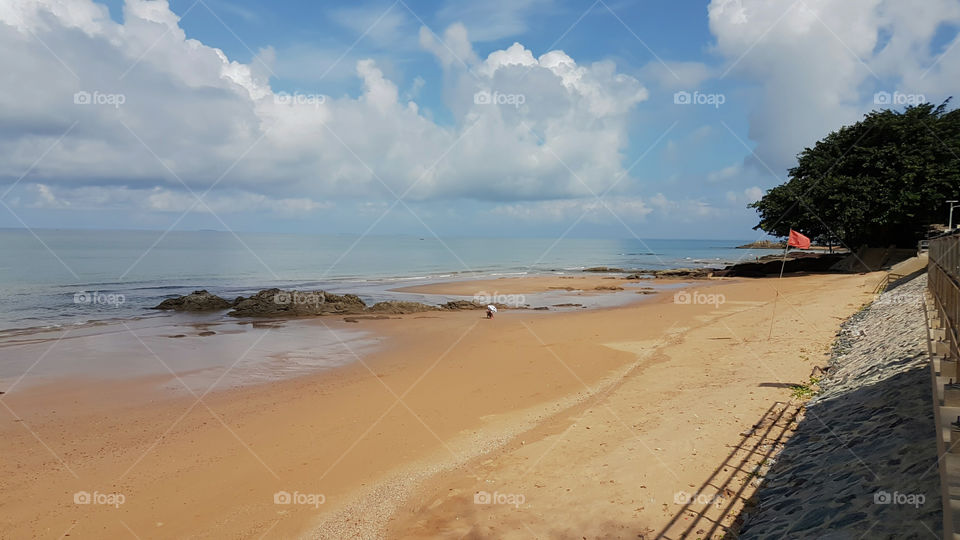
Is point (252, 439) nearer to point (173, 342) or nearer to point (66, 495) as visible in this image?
point (66, 495)

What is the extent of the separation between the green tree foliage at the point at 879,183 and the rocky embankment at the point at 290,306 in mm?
28904

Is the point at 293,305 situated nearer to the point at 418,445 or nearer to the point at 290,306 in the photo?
the point at 290,306

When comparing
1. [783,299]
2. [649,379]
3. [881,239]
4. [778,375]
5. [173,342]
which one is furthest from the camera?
[881,239]

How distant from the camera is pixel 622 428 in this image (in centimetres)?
1049

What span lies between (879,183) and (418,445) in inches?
1660

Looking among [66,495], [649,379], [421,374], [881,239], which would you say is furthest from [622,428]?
[881,239]

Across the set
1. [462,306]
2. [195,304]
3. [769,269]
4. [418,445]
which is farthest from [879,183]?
[195,304]

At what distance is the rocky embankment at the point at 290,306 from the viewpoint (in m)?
29.0

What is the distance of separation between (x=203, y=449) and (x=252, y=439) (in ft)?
2.91

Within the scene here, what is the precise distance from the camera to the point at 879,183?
38.2 metres

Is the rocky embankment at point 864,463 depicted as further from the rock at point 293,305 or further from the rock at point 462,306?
the rock at point 293,305

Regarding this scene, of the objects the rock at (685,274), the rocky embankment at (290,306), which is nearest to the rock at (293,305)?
the rocky embankment at (290,306)

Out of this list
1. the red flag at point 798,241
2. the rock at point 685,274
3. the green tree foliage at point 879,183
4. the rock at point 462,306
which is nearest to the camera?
the red flag at point 798,241

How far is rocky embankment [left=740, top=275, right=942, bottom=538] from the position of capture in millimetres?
5492
